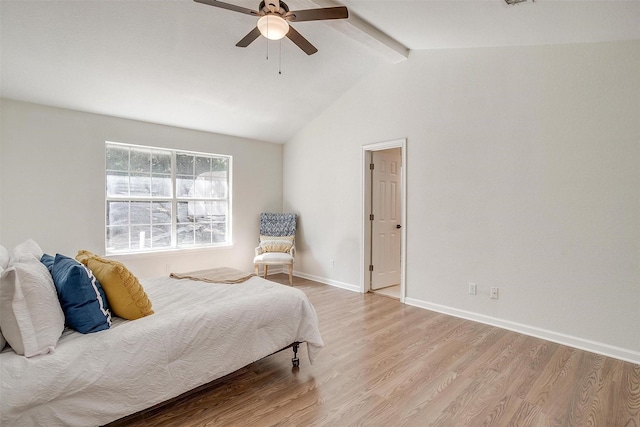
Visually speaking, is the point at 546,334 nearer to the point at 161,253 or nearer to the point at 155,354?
the point at 155,354

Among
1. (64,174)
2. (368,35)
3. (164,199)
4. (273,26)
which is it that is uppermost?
(368,35)

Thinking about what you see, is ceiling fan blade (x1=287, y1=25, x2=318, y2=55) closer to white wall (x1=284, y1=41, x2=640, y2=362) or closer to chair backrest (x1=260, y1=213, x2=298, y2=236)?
white wall (x1=284, y1=41, x2=640, y2=362)

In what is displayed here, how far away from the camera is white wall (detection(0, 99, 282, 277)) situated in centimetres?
360

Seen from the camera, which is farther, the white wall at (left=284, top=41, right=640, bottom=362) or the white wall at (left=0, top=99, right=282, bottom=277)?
the white wall at (left=0, top=99, right=282, bottom=277)

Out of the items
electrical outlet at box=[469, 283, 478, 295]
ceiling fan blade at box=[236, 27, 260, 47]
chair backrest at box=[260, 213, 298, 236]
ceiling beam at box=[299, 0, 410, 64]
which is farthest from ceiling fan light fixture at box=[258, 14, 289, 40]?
chair backrest at box=[260, 213, 298, 236]

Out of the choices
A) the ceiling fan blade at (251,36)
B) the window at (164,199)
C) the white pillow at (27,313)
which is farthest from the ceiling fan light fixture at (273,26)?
the window at (164,199)

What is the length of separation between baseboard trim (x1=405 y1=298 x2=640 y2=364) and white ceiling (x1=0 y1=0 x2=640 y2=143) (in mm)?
2608

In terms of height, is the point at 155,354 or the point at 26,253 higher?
the point at 26,253

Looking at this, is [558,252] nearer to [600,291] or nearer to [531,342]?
[600,291]

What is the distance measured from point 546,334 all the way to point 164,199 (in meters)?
4.90

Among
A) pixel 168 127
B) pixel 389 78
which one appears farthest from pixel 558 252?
pixel 168 127

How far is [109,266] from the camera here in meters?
2.03

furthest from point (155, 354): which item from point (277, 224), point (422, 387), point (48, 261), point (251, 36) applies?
point (277, 224)

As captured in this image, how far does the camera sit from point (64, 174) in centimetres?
393
